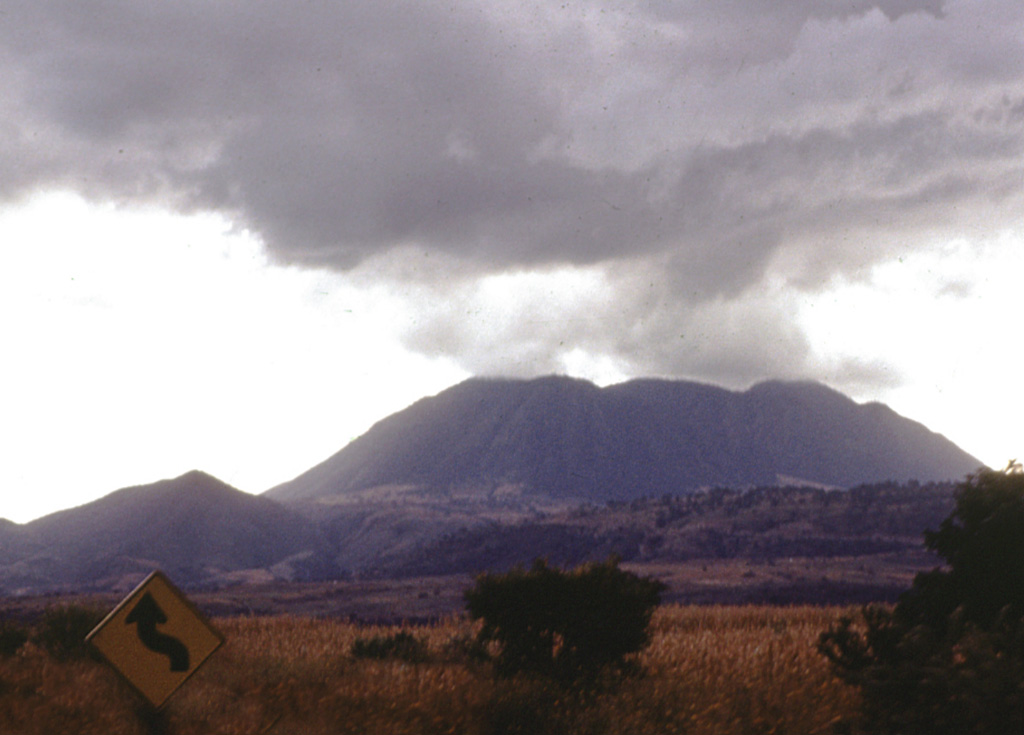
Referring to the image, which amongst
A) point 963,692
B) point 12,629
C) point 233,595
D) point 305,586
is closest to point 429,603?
point 233,595

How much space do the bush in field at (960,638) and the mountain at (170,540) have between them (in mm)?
132664

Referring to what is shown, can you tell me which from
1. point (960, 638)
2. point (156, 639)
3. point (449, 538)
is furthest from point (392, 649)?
point (449, 538)

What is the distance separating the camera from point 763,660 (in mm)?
13773

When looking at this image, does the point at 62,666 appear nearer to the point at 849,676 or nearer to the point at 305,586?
the point at 849,676

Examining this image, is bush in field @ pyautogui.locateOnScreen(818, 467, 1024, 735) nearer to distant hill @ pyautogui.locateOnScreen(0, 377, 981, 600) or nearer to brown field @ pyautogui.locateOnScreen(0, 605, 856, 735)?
brown field @ pyautogui.locateOnScreen(0, 605, 856, 735)

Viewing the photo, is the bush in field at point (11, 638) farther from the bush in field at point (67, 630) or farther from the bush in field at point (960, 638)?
the bush in field at point (960, 638)

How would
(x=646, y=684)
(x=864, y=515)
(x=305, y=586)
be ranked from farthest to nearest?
(x=864, y=515), (x=305, y=586), (x=646, y=684)

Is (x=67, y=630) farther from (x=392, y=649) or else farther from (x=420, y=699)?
(x=420, y=699)

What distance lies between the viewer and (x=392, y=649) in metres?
16.1

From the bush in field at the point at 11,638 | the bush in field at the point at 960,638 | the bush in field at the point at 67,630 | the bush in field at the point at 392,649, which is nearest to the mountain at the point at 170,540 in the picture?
the bush in field at the point at 11,638

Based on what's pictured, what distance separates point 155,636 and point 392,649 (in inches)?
308

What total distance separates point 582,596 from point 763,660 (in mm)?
2844

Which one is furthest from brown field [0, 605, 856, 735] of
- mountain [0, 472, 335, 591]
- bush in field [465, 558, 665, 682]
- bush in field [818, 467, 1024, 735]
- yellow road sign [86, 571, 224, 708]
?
mountain [0, 472, 335, 591]

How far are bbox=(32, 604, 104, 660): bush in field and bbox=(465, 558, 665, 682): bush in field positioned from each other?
645 centimetres
